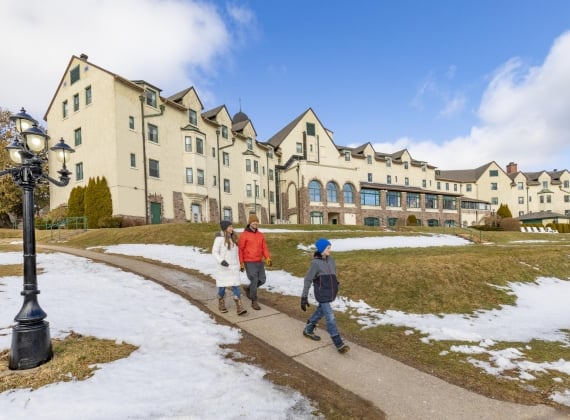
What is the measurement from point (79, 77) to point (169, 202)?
14.5 m

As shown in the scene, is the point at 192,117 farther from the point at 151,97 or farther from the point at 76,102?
the point at 76,102

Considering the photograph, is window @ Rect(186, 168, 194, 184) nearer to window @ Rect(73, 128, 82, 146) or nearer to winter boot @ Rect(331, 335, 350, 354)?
window @ Rect(73, 128, 82, 146)

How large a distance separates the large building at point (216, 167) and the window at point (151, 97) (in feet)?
0.31

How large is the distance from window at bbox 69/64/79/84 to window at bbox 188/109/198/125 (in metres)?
10.6

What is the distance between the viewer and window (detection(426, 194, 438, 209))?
52312 mm

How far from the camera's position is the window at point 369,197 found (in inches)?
1811

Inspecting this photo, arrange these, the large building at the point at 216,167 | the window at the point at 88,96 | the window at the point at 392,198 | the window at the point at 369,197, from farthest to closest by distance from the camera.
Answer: the window at the point at 392,198
the window at the point at 369,197
the window at the point at 88,96
the large building at the point at 216,167

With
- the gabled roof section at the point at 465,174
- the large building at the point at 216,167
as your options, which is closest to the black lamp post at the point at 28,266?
the large building at the point at 216,167

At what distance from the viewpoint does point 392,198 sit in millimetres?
48906

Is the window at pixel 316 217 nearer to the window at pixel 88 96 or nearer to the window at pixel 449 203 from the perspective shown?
the window at pixel 449 203

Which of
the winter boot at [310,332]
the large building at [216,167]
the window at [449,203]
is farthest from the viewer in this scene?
the window at [449,203]

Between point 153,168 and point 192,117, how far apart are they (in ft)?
26.0

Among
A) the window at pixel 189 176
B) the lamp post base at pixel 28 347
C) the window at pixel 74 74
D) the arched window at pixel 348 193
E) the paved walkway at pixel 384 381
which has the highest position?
the window at pixel 74 74

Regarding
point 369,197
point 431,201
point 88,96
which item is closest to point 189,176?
point 88,96
